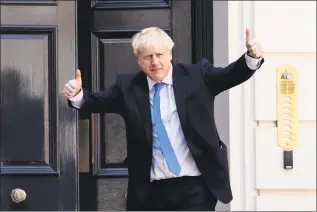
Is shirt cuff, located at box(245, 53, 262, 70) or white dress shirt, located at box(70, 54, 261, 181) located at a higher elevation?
shirt cuff, located at box(245, 53, 262, 70)

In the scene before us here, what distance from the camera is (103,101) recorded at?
3.84 metres

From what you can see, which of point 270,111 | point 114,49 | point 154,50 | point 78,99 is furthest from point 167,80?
point 114,49

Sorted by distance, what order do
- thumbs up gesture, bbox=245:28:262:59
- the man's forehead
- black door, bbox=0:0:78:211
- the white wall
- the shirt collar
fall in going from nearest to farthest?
thumbs up gesture, bbox=245:28:262:59 → the man's forehead → the shirt collar → the white wall → black door, bbox=0:0:78:211

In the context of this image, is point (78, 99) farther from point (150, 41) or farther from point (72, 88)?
point (150, 41)

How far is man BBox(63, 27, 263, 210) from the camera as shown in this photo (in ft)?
12.1

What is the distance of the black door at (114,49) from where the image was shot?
16.4ft

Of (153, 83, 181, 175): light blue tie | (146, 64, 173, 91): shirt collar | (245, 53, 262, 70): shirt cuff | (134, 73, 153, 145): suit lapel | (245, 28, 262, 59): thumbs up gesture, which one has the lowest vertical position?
(153, 83, 181, 175): light blue tie

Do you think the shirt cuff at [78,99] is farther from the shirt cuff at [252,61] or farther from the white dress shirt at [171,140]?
the shirt cuff at [252,61]

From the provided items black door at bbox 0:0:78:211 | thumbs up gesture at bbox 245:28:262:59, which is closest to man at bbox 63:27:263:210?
thumbs up gesture at bbox 245:28:262:59

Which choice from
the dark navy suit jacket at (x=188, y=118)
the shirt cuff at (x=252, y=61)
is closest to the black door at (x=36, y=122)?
the dark navy suit jacket at (x=188, y=118)

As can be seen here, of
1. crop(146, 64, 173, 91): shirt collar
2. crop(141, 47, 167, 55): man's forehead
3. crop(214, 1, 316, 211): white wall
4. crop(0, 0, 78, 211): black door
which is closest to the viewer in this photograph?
crop(141, 47, 167, 55): man's forehead

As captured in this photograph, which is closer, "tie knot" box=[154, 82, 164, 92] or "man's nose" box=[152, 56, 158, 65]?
"man's nose" box=[152, 56, 158, 65]

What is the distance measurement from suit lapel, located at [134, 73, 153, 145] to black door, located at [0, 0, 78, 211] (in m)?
1.22

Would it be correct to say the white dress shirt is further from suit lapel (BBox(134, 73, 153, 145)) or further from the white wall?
the white wall
